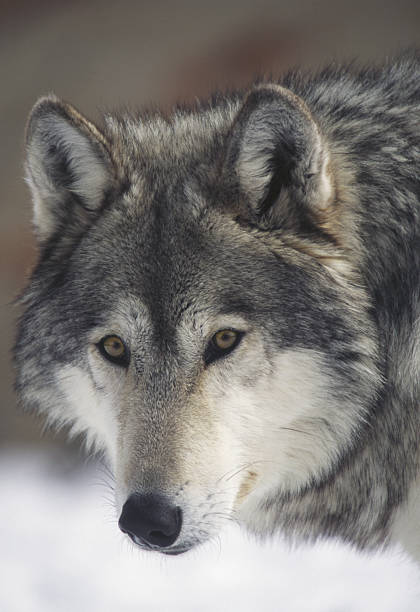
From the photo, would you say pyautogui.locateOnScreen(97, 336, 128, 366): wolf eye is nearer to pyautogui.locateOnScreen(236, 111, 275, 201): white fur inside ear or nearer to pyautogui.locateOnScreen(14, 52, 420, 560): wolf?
pyautogui.locateOnScreen(14, 52, 420, 560): wolf

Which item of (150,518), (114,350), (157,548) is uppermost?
(114,350)

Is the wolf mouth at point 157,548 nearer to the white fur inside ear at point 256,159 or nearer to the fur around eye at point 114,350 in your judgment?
the fur around eye at point 114,350

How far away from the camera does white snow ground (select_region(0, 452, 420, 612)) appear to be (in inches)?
142

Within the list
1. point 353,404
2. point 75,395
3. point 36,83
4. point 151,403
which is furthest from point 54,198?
point 36,83

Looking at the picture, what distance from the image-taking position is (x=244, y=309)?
2.41 m

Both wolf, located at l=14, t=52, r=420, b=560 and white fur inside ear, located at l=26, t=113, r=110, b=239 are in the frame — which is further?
white fur inside ear, located at l=26, t=113, r=110, b=239

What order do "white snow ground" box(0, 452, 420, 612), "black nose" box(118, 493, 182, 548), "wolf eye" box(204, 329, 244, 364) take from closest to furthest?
"black nose" box(118, 493, 182, 548) → "wolf eye" box(204, 329, 244, 364) → "white snow ground" box(0, 452, 420, 612)

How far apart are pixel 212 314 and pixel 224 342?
103 millimetres

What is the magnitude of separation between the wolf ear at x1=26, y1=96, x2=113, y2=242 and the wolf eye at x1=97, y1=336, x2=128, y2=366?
0.52 m

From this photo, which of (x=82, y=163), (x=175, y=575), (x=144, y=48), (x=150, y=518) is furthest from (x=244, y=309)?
(x=144, y=48)

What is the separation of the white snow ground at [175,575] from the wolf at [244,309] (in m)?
0.93

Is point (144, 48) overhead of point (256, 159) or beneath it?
overhead

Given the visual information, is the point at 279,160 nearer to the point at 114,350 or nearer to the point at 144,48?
the point at 114,350

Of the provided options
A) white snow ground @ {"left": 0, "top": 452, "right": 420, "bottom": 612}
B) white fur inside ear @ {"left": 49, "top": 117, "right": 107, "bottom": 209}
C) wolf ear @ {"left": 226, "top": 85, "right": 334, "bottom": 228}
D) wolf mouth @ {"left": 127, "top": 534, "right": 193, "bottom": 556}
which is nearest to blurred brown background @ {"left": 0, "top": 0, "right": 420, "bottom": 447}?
white snow ground @ {"left": 0, "top": 452, "right": 420, "bottom": 612}
